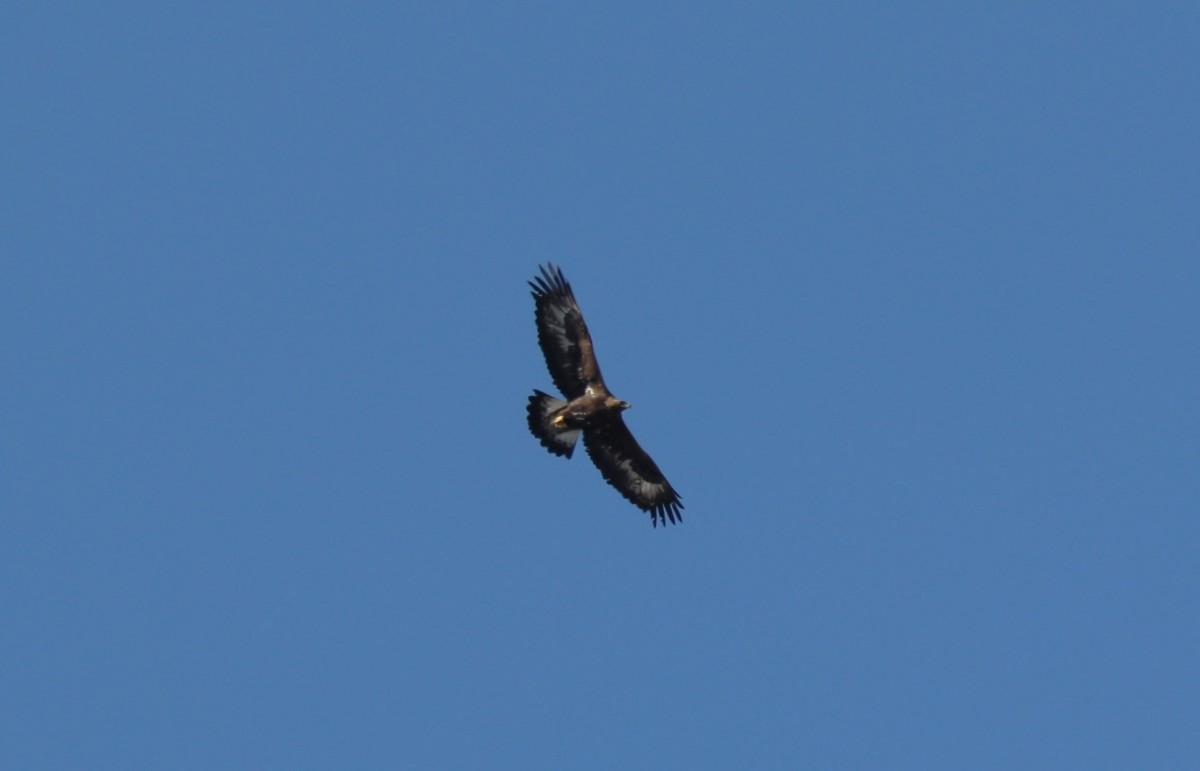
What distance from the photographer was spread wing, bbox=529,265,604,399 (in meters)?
33.9

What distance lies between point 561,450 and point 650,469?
2.00 m

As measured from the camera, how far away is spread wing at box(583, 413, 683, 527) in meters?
34.8

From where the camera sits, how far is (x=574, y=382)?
34.1 meters

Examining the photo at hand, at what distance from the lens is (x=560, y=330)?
34.0 meters

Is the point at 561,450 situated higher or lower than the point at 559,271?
lower

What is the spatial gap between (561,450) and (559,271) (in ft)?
10.9

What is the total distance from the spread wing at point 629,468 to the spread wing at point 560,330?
952mm

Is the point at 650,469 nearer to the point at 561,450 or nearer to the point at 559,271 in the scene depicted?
the point at 561,450

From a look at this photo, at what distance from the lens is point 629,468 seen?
35.7 metres

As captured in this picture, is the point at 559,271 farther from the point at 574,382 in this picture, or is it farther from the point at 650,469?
the point at 650,469

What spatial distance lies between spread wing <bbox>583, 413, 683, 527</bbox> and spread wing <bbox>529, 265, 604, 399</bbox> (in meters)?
0.95

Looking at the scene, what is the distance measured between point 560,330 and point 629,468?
3.32 m

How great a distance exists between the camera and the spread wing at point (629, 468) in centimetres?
3481

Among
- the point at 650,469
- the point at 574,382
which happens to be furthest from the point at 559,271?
the point at 650,469
